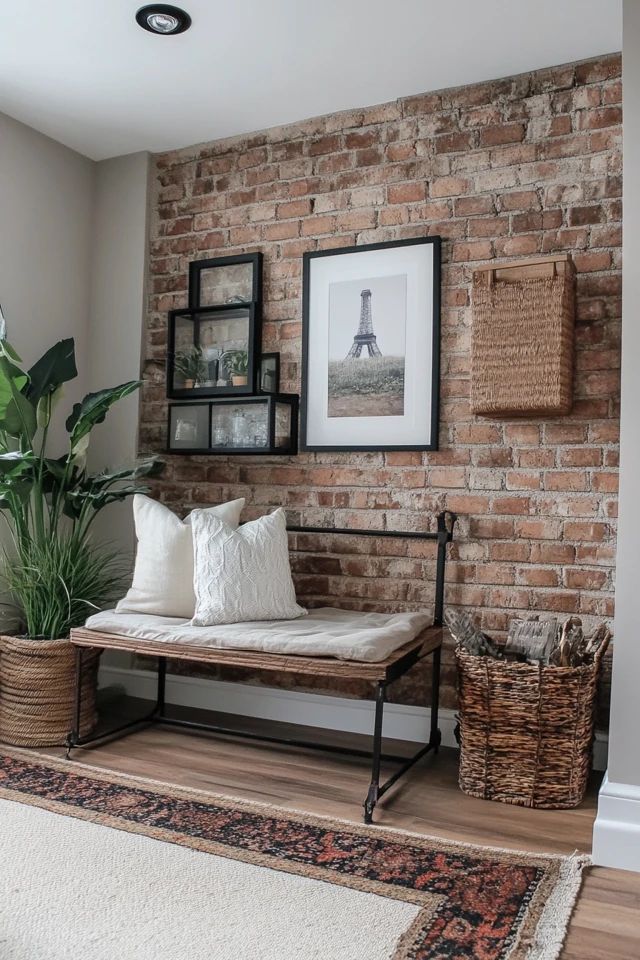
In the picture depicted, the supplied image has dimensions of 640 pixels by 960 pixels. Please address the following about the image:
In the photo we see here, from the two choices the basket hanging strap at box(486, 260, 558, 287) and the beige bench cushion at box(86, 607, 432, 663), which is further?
the basket hanging strap at box(486, 260, 558, 287)

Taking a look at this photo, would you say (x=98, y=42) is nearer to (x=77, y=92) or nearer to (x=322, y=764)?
(x=77, y=92)

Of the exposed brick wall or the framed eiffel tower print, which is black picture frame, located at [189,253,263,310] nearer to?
the exposed brick wall

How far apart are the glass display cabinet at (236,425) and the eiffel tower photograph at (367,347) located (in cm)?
21

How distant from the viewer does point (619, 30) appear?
2.75 metres

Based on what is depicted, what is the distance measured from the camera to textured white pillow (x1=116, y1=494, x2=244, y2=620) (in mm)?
3072

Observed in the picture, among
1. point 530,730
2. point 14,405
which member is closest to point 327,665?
point 530,730

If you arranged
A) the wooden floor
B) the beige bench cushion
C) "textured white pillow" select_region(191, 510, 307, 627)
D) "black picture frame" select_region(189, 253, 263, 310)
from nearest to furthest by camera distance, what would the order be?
the wooden floor
the beige bench cushion
"textured white pillow" select_region(191, 510, 307, 627)
"black picture frame" select_region(189, 253, 263, 310)

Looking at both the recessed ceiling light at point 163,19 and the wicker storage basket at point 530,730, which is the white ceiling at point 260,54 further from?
the wicker storage basket at point 530,730

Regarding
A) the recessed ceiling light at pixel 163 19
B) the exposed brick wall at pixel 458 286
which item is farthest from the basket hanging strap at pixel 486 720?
the recessed ceiling light at pixel 163 19

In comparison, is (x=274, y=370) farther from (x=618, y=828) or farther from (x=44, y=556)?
(x=618, y=828)

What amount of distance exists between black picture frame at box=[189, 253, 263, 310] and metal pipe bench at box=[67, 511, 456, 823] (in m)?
1.04

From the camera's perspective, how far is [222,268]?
3652 mm

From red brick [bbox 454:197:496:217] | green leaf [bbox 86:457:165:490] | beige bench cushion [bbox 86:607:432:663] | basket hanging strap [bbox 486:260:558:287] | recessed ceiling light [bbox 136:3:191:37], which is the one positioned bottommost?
beige bench cushion [bbox 86:607:432:663]

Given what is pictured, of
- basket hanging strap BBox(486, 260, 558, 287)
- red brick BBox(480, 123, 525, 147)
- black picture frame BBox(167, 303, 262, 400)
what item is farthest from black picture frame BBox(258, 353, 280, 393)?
red brick BBox(480, 123, 525, 147)
